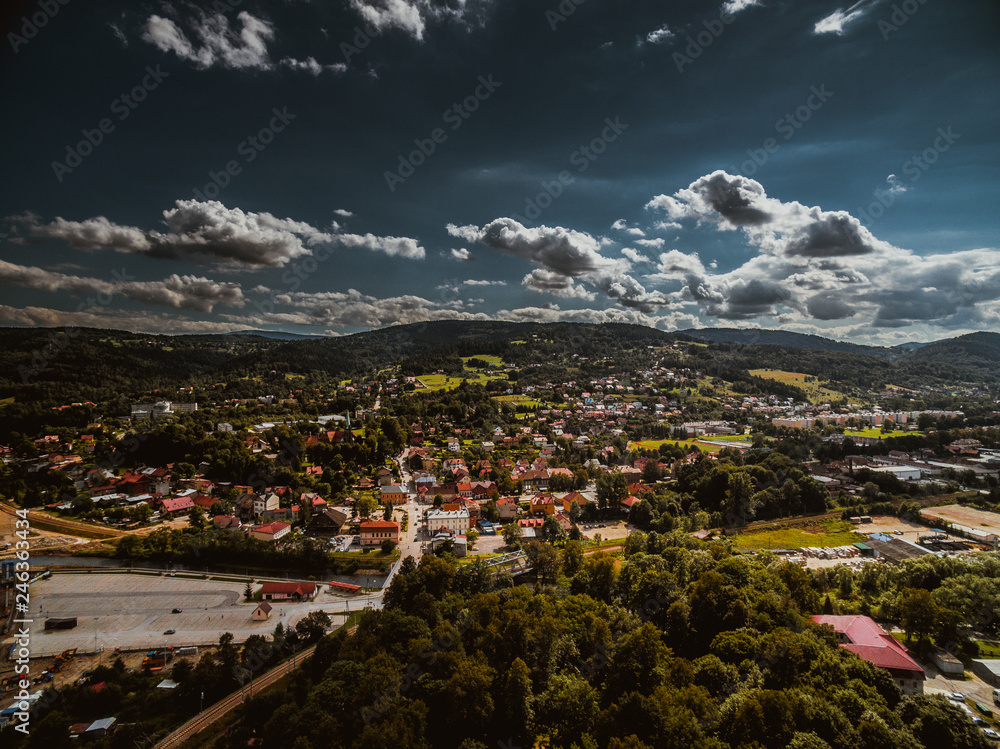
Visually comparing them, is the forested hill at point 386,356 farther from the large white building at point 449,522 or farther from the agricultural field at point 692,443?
the large white building at point 449,522

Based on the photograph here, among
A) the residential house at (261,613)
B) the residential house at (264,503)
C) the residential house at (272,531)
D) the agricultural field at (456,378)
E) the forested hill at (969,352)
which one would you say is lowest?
the residential house at (261,613)

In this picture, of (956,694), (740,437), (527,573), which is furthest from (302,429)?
(740,437)

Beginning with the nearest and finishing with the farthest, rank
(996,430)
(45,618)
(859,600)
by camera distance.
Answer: (859,600) → (45,618) → (996,430)

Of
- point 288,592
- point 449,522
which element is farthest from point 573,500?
point 288,592

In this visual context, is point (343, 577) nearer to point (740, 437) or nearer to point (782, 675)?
point (782, 675)

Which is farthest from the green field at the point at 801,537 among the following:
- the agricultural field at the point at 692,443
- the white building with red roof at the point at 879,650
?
the agricultural field at the point at 692,443

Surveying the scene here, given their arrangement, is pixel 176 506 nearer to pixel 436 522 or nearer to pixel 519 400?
pixel 436 522
